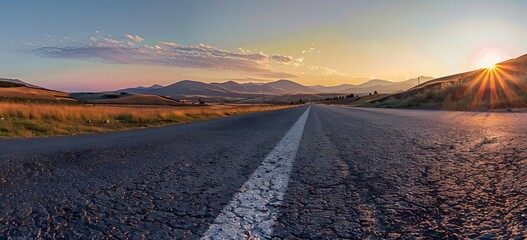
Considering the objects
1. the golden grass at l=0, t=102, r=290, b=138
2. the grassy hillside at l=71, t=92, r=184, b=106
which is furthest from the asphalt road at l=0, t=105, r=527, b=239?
the grassy hillside at l=71, t=92, r=184, b=106

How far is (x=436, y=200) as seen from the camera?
7.75ft

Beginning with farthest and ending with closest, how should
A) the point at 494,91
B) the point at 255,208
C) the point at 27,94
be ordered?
the point at 27,94
the point at 494,91
the point at 255,208

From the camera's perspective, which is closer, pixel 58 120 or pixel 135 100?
pixel 58 120

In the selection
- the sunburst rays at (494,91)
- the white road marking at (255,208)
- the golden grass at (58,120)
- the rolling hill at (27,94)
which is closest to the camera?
the white road marking at (255,208)

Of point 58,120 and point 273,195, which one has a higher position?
point 273,195

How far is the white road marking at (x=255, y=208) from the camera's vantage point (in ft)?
5.90

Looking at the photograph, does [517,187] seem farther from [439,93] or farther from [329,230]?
[439,93]

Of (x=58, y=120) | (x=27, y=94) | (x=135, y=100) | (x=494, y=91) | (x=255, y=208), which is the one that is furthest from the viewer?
(x=135, y=100)

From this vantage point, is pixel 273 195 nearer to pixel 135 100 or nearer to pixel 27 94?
pixel 27 94

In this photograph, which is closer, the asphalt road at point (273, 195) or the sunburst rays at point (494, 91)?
the asphalt road at point (273, 195)

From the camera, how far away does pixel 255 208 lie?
2197mm

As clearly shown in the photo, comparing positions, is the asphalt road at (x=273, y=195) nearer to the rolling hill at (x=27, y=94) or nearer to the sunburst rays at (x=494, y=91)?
the sunburst rays at (x=494, y=91)

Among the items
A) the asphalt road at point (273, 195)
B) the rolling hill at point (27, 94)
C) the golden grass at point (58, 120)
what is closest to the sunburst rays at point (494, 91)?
the asphalt road at point (273, 195)

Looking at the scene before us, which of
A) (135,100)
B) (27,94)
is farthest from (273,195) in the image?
(135,100)
